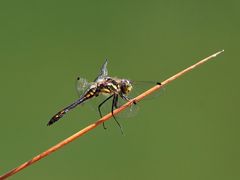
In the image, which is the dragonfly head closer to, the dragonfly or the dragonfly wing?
the dragonfly

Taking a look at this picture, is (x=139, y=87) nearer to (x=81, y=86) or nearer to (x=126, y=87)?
(x=126, y=87)

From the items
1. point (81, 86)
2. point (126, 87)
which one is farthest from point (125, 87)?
point (81, 86)

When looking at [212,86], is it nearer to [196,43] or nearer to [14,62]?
[196,43]

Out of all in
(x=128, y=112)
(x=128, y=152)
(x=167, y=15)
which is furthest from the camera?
(x=167, y=15)

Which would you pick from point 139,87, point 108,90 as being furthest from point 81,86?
point 139,87

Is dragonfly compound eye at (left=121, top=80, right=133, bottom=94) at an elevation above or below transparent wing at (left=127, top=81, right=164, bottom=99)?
above

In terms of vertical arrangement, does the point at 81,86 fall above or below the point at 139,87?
above

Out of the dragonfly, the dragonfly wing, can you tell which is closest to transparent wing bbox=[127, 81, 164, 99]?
the dragonfly

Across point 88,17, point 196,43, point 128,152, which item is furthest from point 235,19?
point 128,152

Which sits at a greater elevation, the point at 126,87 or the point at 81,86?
the point at 81,86

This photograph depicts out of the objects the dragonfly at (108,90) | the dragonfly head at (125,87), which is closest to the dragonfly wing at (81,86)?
the dragonfly at (108,90)

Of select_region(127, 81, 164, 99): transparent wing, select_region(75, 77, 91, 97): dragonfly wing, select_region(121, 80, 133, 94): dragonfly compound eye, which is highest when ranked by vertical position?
select_region(75, 77, 91, 97): dragonfly wing
